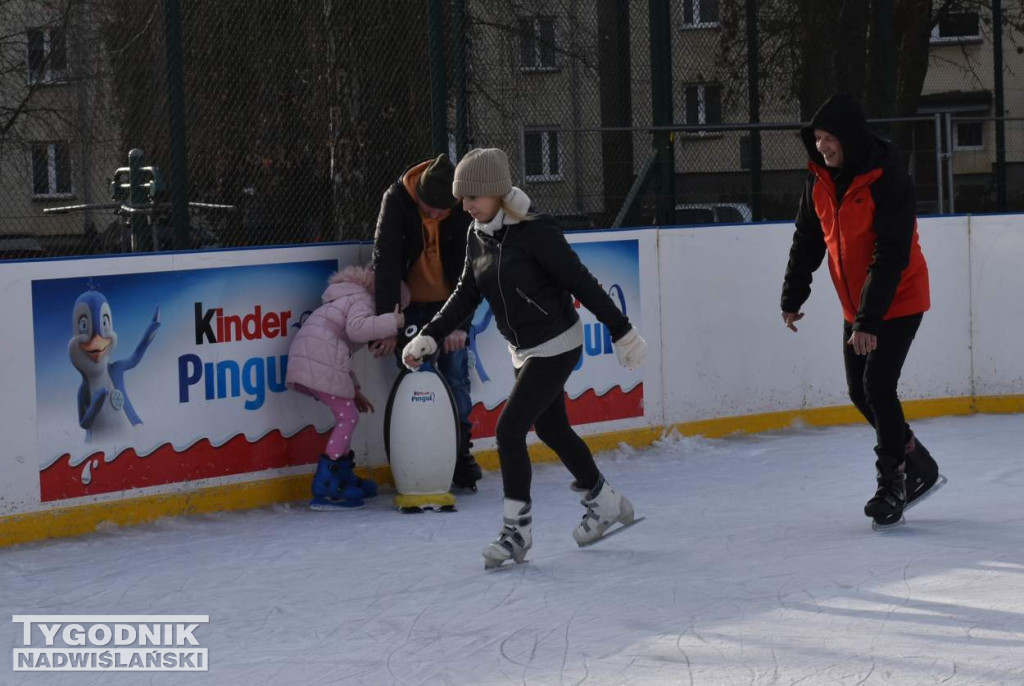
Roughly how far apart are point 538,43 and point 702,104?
1205mm

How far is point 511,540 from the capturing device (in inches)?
220

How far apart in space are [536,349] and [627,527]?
3.06 feet

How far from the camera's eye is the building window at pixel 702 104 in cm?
993

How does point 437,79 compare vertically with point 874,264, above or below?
above

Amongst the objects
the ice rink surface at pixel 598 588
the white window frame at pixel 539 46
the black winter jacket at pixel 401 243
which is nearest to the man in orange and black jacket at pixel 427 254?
the black winter jacket at pixel 401 243

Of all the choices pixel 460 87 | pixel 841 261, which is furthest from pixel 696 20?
pixel 841 261

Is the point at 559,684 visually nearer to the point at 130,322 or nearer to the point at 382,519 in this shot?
the point at 382,519

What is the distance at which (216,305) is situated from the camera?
276 inches

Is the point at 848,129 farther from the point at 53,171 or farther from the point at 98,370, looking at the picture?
the point at 53,171

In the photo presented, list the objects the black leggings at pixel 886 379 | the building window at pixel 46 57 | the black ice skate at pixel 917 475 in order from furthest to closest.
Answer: the building window at pixel 46 57 → the black ice skate at pixel 917 475 → the black leggings at pixel 886 379

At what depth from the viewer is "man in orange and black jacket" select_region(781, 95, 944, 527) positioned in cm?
580

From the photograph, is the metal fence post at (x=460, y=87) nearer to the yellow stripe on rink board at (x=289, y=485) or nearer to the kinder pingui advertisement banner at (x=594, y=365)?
the kinder pingui advertisement banner at (x=594, y=365)

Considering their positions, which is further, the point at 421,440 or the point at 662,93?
the point at 662,93

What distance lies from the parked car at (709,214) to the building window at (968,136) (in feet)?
5.06
